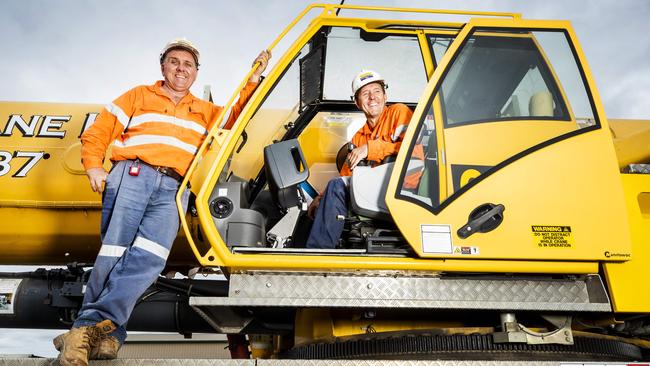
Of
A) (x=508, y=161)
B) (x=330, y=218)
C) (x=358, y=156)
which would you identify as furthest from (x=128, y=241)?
(x=508, y=161)

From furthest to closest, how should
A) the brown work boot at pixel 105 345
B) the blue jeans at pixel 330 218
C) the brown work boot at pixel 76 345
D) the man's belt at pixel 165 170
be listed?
the man's belt at pixel 165 170, the blue jeans at pixel 330 218, the brown work boot at pixel 105 345, the brown work boot at pixel 76 345

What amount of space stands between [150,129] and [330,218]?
128cm

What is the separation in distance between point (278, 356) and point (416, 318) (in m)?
1.11

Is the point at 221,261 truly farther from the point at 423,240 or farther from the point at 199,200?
the point at 423,240

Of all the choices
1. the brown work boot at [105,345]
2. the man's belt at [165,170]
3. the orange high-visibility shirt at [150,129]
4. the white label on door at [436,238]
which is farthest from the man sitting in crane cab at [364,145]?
the brown work boot at [105,345]

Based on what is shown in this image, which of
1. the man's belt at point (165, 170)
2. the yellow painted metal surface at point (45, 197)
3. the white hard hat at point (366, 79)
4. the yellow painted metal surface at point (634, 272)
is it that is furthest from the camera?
the yellow painted metal surface at point (45, 197)

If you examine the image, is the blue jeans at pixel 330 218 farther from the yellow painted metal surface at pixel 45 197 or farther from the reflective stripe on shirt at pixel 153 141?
the yellow painted metal surface at pixel 45 197

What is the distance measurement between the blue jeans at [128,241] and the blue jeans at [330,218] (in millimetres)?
835

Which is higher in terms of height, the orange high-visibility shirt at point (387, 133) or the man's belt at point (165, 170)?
the orange high-visibility shirt at point (387, 133)

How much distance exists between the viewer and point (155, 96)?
3262mm

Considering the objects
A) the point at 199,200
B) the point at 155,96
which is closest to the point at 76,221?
the point at 155,96

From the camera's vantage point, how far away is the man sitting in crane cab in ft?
9.55

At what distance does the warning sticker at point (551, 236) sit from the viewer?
2.61 m

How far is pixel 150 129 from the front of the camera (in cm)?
311
